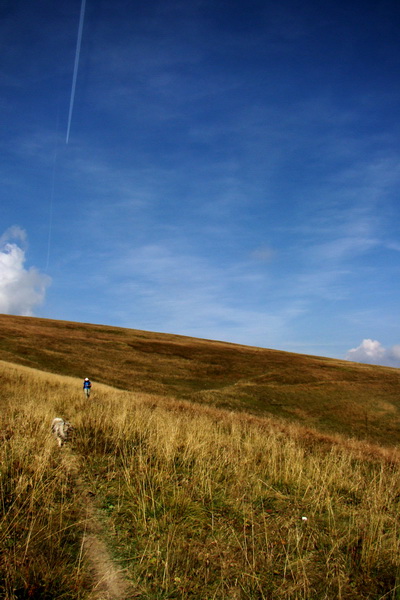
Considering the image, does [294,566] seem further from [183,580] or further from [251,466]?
[251,466]

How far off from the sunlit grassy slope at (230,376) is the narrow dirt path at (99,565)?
31.2m

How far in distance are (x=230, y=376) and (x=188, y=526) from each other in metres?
47.6

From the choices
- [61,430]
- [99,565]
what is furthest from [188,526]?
[61,430]

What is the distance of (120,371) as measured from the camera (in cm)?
4553

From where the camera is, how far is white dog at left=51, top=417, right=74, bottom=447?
7.53 m

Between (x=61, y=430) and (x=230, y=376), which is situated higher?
(x=61, y=430)

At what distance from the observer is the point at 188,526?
4465 mm

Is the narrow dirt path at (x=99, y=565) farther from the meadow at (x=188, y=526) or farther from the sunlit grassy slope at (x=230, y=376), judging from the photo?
the sunlit grassy slope at (x=230, y=376)

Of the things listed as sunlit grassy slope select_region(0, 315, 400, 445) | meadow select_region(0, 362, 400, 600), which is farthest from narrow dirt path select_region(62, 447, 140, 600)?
sunlit grassy slope select_region(0, 315, 400, 445)

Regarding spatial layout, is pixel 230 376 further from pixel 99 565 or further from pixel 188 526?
pixel 99 565

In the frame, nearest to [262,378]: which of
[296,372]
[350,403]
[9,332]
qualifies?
[296,372]

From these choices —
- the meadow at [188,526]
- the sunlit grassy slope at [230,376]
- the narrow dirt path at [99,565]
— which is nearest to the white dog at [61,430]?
the meadow at [188,526]

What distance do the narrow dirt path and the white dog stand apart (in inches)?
112

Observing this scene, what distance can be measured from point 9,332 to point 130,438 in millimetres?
56305
